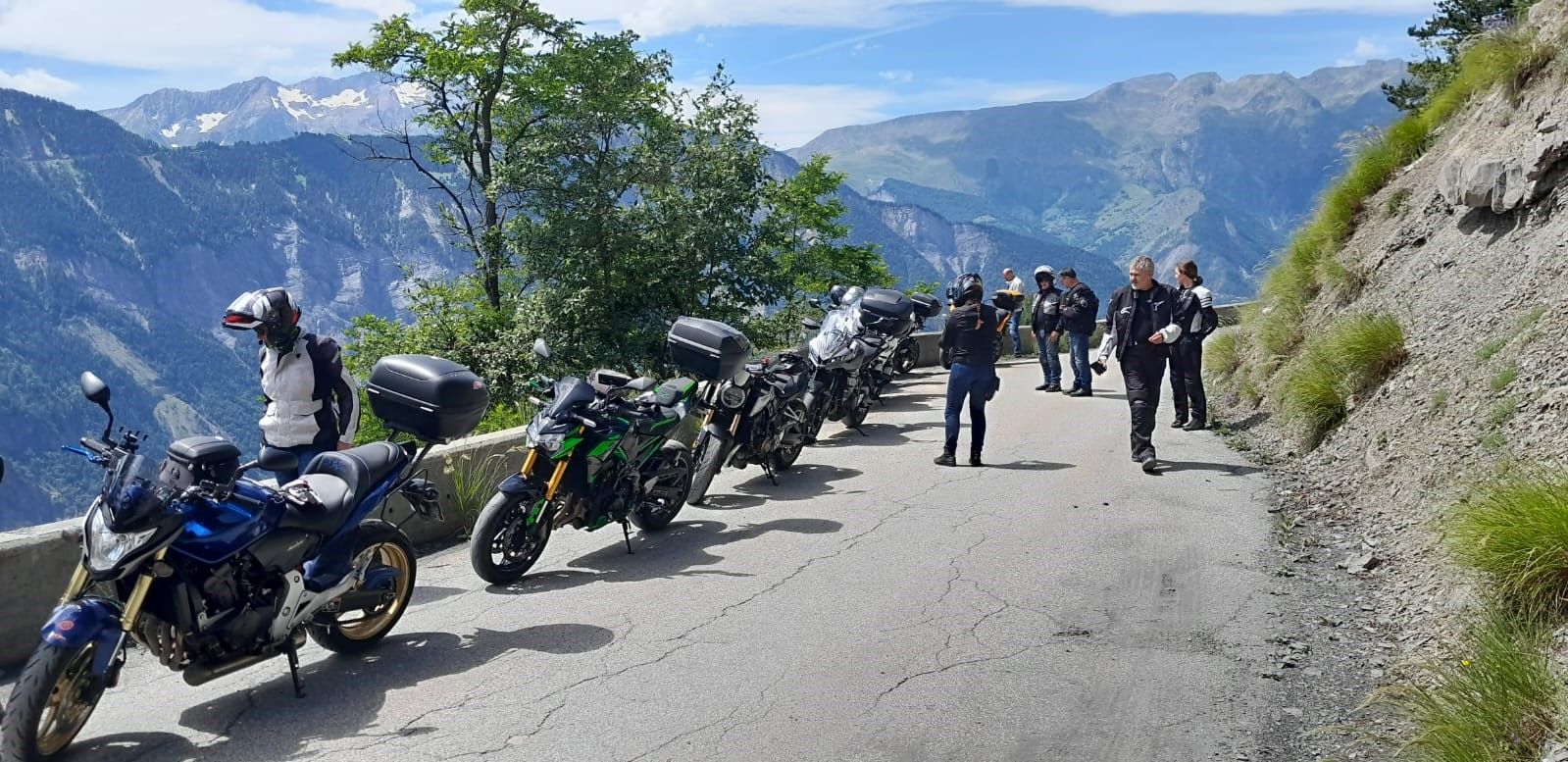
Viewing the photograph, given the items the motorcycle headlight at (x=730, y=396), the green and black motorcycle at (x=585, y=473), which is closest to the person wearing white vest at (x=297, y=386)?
the green and black motorcycle at (x=585, y=473)

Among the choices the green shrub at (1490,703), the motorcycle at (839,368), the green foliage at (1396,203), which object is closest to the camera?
the green shrub at (1490,703)

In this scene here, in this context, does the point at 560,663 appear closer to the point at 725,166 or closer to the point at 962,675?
the point at 962,675

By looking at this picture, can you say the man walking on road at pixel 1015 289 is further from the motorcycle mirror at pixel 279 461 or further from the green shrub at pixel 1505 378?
the motorcycle mirror at pixel 279 461

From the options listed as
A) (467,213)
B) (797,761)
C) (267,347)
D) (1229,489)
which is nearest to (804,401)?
(1229,489)

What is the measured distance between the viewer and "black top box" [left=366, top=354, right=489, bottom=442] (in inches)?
259

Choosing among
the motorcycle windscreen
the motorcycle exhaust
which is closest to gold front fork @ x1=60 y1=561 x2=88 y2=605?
the motorcycle exhaust

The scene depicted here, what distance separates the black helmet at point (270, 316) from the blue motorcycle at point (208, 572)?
3.74 ft

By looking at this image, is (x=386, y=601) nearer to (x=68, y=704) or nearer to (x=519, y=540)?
(x=519, y=540)

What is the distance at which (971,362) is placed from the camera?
11.2 meters

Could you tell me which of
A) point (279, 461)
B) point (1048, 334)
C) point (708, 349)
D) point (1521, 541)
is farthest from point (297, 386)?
point (1048, 334)

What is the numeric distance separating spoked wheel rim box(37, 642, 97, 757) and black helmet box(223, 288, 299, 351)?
7.75 ft

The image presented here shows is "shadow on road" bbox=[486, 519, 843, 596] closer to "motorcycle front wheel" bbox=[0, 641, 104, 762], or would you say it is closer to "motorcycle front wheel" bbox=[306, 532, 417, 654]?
"motorcycle front wheel" bbox=[306, 532, 417, 654]

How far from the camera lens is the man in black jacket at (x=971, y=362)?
11180mm

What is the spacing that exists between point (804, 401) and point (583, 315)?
1336 cm
